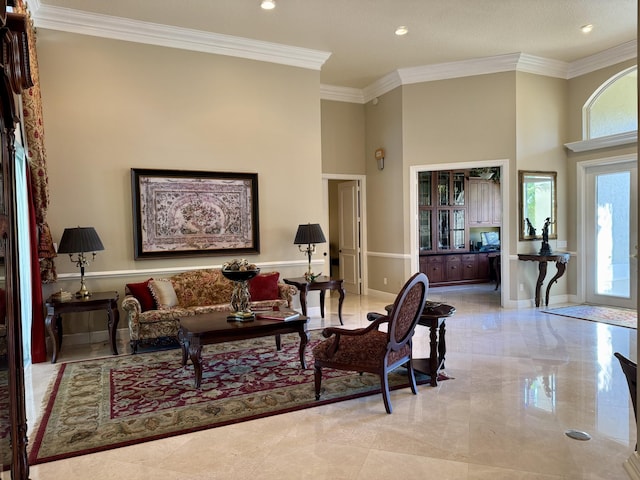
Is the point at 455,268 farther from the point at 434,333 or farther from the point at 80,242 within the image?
the point at 80,242

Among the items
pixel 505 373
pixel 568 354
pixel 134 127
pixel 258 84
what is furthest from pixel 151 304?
pixel 568 354

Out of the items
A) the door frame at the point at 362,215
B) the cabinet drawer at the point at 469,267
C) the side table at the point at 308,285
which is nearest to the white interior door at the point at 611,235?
the cabinet drawer at the point at 469,267

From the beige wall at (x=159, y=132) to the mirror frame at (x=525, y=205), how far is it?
3.13 meters

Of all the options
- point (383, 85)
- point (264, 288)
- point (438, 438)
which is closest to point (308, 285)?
point (264, 288)

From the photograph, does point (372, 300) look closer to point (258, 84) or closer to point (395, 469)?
point (258, 84)

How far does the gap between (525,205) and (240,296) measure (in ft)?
16.4

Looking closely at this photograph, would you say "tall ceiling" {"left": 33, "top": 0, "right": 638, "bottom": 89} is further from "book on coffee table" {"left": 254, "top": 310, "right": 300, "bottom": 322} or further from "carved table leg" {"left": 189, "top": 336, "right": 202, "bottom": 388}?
"carved table leg" {"left": 189, "top": 336, "right": 202, "bottom": 388}

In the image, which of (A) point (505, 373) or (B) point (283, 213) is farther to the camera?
(B) point (283, 213)

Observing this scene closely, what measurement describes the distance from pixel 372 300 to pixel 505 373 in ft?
13.0

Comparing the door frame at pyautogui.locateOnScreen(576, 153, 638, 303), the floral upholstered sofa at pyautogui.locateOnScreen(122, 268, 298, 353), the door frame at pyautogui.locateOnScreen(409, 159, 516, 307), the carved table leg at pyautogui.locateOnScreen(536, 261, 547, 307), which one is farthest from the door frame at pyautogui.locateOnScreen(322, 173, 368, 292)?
the door frame at pyautogui.locateOnScreen(576, 153, 638, 303)

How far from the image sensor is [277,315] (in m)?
4.17

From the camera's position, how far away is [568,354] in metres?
4.57

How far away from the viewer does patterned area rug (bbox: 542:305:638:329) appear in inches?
231

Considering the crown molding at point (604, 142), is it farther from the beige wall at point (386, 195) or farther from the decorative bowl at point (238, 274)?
the decorative bowl at point (238, 274)
